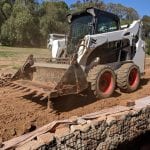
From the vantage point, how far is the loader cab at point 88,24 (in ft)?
30.6

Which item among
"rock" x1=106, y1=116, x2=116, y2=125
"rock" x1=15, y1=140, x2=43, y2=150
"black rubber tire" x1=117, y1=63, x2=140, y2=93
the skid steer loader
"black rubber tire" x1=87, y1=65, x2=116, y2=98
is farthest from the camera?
"black rubber tire" x1=117, y1=63, x2=140, y2=93

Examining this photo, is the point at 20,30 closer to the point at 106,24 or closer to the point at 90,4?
the point at 90,4

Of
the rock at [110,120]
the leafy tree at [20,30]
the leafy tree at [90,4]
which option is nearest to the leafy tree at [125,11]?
the leafy tree at [90,4]

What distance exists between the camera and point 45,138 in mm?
5074

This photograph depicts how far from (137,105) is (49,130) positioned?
227 centimetres

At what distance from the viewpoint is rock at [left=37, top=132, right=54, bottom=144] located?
16.3 ft

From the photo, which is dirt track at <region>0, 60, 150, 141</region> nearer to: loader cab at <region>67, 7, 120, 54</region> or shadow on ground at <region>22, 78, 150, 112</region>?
shadow on ground at <region>22, 78, 150, 112</region>

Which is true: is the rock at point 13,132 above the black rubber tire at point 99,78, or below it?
below

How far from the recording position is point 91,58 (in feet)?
30.2

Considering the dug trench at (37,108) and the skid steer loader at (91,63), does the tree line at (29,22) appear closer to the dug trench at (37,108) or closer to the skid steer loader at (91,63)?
the skid steer loader at (91,63)


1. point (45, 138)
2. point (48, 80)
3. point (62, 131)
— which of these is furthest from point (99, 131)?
point (48, 80)

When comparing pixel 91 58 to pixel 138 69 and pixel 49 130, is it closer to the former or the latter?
pixel 138 69

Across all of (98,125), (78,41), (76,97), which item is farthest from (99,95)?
(98,125)

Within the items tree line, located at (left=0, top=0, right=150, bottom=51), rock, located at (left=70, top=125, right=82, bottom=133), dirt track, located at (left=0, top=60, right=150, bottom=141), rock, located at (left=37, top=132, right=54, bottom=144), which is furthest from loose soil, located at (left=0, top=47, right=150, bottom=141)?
tree line, located at (left=0, top=0, right=150, bottom=51)
